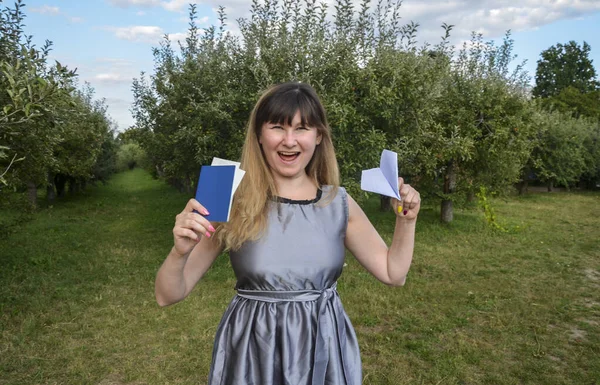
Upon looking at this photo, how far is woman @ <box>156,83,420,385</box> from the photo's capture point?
197 centimetres

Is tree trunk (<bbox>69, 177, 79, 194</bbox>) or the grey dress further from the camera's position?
tree trunk (<bbox>69, 177, 79, 194</bbox>)

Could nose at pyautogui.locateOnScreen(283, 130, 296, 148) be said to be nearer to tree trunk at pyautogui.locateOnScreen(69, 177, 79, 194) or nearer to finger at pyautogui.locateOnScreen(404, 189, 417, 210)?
finger at pyautogui.locateOnScreen(404, 189, 417, 210)

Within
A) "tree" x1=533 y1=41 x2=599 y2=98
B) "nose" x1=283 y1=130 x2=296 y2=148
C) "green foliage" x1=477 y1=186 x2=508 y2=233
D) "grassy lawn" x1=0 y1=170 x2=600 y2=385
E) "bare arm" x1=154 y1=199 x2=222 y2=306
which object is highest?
"tree" x1=533 y1=41 x2=599 y2=98

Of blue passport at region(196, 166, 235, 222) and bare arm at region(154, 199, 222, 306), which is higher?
blue passport at region(196, 166, 235, 222)

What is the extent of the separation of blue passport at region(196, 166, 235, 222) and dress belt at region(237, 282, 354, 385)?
0.56m

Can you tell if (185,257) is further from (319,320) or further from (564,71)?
(564,71)

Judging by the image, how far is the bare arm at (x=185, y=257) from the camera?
161 centimetres

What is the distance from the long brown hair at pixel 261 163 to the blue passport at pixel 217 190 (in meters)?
0.39

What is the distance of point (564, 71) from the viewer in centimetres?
4947

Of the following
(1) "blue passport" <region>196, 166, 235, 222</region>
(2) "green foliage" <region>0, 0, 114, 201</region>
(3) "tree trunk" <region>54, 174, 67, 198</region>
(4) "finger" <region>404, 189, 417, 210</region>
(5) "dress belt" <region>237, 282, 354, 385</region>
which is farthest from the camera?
(3) "tree trunk" <region>54, 174, 67, 198</region>

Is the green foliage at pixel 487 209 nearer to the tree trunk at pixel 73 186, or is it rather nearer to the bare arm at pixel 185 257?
the bare arm at pixel 185 257

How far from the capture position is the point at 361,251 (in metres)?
2.17

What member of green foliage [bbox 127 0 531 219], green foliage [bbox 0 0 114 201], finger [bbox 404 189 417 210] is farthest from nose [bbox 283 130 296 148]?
green foliage [bbox 127 0 531 219]

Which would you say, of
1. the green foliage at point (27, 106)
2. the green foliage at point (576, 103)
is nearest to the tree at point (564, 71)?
the green foliage at point (576, 103)
